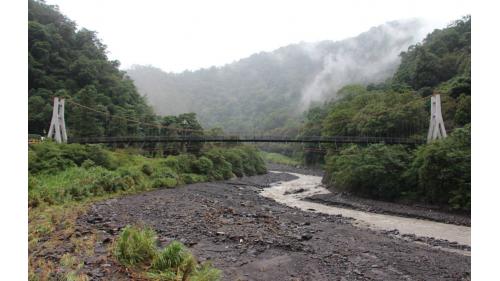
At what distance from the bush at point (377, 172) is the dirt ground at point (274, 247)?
762 cm

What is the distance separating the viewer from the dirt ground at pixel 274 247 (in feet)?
23.4

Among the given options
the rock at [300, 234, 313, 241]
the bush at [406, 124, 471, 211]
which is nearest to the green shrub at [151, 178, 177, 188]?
the rock at [300, 234, 313, 241]

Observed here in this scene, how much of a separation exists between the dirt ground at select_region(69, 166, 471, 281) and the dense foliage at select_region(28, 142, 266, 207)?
2.51m

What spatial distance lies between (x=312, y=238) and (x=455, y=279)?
3.89 meters

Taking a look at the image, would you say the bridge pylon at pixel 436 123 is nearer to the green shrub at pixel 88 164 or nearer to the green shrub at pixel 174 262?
the green shrub at pixel 174 262

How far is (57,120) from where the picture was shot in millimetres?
22438

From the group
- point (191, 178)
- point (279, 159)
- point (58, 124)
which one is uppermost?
point (58, 124)

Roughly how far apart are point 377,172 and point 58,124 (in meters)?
21.7

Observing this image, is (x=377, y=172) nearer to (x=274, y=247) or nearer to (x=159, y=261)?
(x=274, y=247)

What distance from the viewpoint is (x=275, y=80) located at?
121125 mm

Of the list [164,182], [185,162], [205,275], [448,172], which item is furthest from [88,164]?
[448,172]

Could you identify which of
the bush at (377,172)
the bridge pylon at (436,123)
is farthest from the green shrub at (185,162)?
the bridge pylon at (436,123)

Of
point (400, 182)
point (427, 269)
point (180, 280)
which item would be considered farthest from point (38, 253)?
point (400, 182)

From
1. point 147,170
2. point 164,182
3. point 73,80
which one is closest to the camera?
point 164,182
